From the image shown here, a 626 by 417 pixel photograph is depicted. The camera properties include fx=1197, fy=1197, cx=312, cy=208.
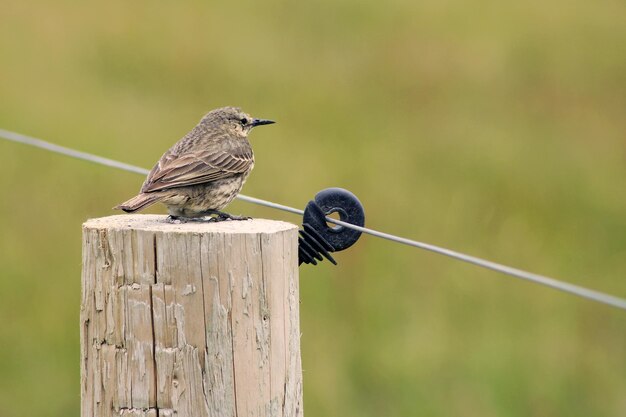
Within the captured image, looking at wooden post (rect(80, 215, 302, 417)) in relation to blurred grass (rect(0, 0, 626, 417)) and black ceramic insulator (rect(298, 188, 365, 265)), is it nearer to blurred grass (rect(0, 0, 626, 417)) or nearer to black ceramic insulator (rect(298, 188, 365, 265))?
black ceramic insulator (rect(298, 188, 365, 265))

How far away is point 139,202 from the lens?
4910mm

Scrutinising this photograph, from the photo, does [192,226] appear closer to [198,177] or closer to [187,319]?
[187,319]

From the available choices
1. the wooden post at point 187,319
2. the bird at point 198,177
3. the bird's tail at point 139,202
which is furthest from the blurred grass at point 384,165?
the wooden post at point 187,319

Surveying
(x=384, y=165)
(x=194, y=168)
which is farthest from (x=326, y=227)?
(x=384, y=165)

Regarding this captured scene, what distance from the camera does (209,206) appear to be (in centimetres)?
543

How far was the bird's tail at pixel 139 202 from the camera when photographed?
15.6 ft

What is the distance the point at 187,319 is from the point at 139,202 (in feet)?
3.03

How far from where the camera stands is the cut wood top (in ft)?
13.8

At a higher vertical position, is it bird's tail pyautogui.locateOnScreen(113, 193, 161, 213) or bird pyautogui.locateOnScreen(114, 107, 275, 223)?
bird pyautogui.locateOnScreen(114, 107, 275, 223)

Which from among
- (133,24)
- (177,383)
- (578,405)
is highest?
(133,24)

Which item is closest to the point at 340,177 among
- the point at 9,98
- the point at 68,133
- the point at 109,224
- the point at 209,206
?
the point at 68,133

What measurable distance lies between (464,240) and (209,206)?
5.01 m

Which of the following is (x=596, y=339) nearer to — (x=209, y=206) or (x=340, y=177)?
(x=340, y=177)

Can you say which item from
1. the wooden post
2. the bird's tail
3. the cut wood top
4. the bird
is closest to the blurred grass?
the bird
